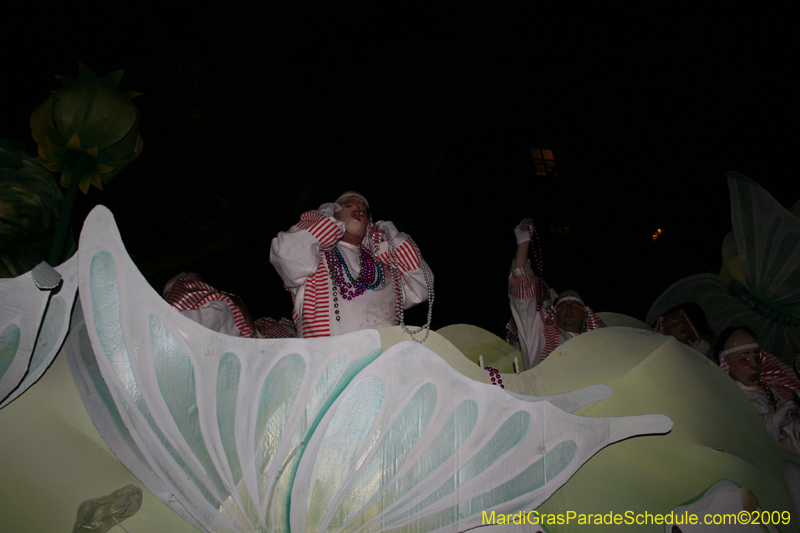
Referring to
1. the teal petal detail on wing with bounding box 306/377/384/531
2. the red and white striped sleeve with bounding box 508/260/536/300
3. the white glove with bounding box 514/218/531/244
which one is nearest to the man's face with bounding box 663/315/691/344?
the red and white striped sleeve with bounding box 508/260/536/300

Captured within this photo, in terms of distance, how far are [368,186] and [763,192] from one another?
3750 mm

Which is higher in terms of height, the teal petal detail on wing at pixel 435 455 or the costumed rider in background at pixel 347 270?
the costumed rider in background at pixel 347 270

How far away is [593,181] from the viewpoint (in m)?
8.18

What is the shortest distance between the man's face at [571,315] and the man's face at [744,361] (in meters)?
0.84

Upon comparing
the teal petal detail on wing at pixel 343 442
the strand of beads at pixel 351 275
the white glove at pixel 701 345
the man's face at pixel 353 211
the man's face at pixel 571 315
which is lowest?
the white glove at pixel 701 345

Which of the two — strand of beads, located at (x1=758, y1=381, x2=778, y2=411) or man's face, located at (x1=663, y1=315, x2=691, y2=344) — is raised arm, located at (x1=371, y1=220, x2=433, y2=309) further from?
man's face, located at (x1=663, y1=315, x2=691, y2=344)

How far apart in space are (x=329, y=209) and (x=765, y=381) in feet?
9.77

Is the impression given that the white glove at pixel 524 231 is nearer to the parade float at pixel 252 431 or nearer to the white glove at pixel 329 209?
the white glove at pixel 329 209

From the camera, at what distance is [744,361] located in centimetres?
291

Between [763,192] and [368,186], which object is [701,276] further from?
Answer: [368,186]

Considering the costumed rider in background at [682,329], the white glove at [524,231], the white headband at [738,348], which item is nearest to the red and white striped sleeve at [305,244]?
the white glove at [524,231]

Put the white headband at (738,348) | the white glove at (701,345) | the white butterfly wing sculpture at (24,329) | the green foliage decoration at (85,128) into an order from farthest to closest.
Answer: the white glove at (701,345) < the white headband at (738,348) < the green foliage decoration at (85,128) < the white butterfly wing sculpture at (24,329)

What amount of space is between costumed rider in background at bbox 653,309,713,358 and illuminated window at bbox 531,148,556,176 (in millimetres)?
5701

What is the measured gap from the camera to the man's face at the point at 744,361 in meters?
2.88
